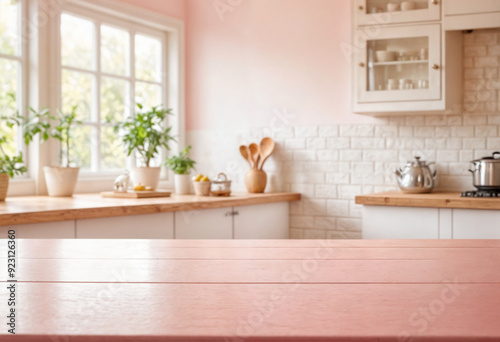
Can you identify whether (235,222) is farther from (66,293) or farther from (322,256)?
(66,293)

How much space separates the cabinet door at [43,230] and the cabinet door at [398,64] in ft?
7.12

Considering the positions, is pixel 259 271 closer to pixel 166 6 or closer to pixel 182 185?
pixel 182 185

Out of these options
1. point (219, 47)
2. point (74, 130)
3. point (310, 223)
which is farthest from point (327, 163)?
point (74, 130)

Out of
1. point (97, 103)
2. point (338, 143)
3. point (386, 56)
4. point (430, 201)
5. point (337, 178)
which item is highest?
point (386, 56)

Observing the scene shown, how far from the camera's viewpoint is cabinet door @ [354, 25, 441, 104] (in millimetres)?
3922

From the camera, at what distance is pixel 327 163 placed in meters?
4.55

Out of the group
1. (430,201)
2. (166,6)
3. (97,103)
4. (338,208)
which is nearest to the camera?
(430,201)

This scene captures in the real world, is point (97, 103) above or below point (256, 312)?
above

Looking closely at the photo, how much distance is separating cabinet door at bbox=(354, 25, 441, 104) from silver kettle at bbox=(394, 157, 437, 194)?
1.46ft

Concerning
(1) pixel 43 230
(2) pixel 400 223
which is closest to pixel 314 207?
(2) pixel 400 223

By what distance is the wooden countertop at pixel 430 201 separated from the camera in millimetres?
3422

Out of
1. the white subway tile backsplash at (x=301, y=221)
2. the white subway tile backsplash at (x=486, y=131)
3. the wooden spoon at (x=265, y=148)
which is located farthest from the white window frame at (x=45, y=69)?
the white subway tile backsplash at (x=486, y=131)

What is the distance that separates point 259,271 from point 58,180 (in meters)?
2.92

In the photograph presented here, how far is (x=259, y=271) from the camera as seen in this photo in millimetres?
1133
